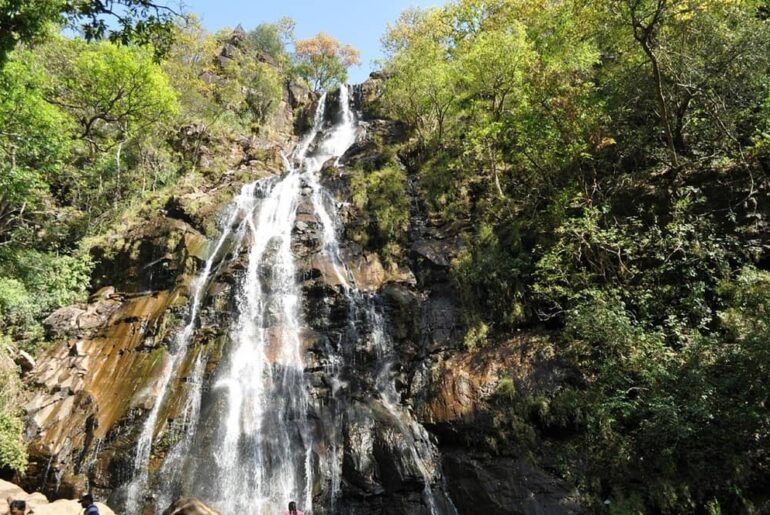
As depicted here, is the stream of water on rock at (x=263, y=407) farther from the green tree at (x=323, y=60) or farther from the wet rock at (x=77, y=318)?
the green tree at (x=323, y=60)

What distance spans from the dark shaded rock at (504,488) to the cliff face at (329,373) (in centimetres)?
2

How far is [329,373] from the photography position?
12570 mm

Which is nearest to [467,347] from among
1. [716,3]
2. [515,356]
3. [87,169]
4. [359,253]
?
[515,356]

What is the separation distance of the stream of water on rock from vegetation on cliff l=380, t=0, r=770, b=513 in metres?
3.35

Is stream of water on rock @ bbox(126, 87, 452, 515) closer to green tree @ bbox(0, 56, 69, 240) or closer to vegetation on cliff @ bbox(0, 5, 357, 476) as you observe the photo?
vegetation on cliff @ bbox(0, 5, 357, 476)

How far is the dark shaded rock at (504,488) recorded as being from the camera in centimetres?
868

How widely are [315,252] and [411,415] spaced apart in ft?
24.2

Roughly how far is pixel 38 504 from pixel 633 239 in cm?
1472

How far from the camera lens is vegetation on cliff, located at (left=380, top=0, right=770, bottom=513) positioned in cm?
813

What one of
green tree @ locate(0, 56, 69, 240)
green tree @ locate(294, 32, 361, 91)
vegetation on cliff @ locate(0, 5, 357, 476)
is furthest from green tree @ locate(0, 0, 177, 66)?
green tree @ locate(294, 32, 361, 91)

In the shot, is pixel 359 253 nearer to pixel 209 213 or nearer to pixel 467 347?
pixel 467 347

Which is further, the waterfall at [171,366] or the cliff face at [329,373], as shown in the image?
the waterfall at [171,366]

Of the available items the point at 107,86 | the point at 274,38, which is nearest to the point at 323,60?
the point at 274,38

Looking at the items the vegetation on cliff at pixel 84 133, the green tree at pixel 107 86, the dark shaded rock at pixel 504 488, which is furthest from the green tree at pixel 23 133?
the dark shaded rock at pixel 504 488
